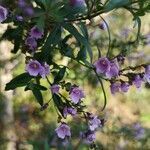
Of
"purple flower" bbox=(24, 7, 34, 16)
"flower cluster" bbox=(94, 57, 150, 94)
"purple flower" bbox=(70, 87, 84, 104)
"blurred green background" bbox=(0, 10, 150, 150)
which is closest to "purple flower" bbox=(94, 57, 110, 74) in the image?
"flower cluster" bbox=(94, 57, 150, 94)

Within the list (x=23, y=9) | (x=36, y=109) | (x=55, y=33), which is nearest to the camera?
(x=23, y=9)

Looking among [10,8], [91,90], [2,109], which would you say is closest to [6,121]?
[2,109]

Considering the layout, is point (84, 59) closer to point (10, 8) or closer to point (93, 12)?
point (93, 12)

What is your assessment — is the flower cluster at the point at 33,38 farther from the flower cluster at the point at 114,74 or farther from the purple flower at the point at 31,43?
the flower cluster at the point at 114,74

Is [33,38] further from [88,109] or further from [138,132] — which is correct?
[88,109]

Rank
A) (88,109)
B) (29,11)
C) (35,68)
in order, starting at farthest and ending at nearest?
1. (88,109)
2. (35,68)
3. (29,11)

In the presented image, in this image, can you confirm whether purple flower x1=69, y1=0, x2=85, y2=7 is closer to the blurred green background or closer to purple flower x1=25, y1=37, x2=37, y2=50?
purple flower x1=25, y1=37, x2=37, y2=50

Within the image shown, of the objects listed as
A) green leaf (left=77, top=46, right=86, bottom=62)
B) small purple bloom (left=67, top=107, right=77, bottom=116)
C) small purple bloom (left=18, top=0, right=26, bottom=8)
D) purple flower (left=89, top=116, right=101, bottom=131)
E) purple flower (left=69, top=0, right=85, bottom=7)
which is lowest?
purple flower (left=89, top=116, right=101, bottom=131)

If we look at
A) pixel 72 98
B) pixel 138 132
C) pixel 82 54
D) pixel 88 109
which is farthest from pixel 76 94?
pixel 88 109

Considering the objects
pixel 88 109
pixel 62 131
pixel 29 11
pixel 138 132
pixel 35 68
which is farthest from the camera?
pixel 88 109
